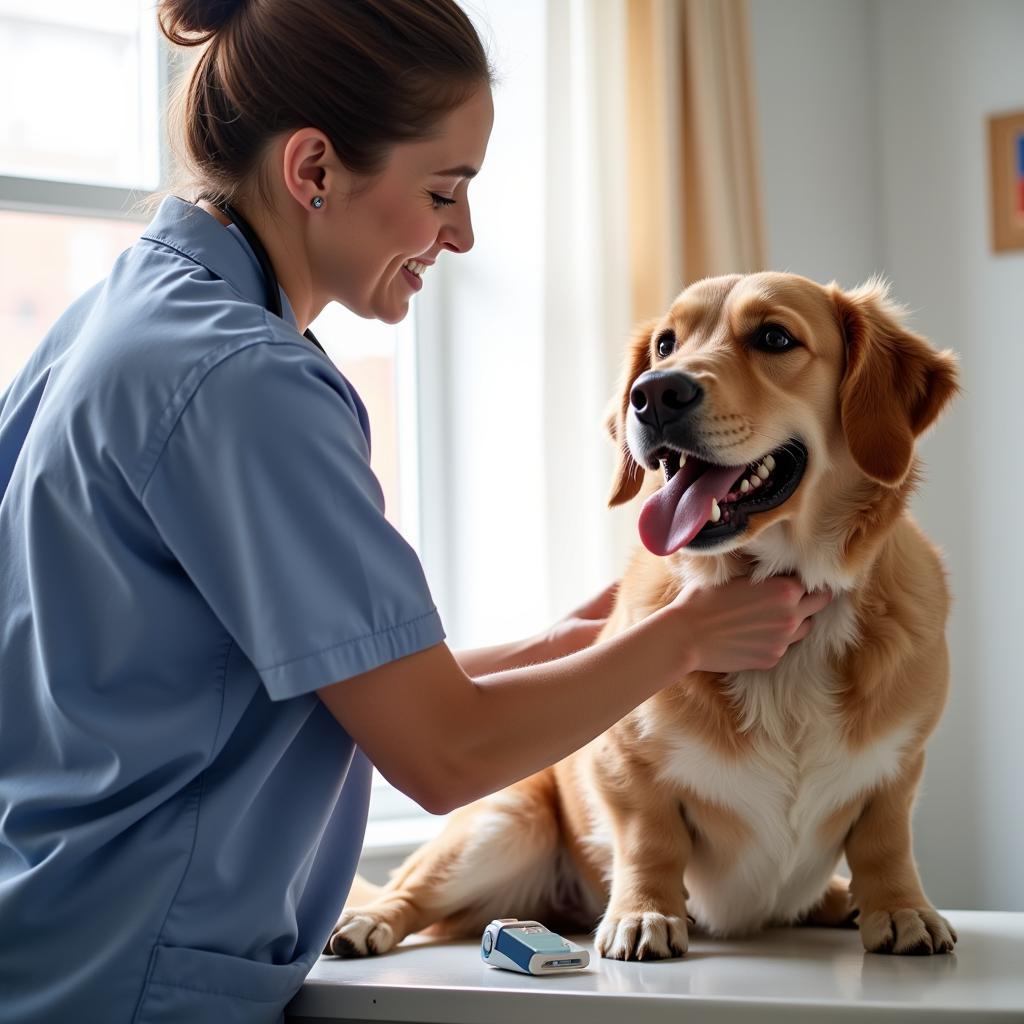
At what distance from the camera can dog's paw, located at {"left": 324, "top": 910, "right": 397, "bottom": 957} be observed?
1.31m

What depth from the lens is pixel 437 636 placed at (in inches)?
39.1

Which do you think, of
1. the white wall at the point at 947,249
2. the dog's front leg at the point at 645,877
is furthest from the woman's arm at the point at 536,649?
the white wall at the point at 947,249

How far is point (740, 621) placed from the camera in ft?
3.97

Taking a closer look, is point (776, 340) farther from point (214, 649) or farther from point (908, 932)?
point (214, 649)

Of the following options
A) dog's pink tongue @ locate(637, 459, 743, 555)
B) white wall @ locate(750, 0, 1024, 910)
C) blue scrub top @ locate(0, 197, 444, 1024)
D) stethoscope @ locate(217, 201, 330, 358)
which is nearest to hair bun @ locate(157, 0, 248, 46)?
stethoscope @ locate(217, 201, 330, 358)

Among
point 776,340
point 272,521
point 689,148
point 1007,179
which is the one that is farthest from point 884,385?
point 1007,179

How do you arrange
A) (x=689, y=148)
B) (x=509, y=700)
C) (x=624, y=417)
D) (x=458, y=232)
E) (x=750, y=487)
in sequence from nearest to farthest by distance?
(x=509, y=700) → (x=458, y=232) → (x=750, y=487) → (x=624, y=417) → (x=689, y=148)

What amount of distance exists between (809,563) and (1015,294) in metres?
2.24

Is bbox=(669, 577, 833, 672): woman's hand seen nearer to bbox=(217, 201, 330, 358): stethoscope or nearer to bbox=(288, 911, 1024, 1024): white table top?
bbox=(288, 911, 1024, 1024): white table top

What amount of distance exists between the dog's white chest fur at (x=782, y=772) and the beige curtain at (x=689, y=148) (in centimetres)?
167

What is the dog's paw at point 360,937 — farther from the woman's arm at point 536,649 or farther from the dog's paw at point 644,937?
the woman's arm at point 536,649

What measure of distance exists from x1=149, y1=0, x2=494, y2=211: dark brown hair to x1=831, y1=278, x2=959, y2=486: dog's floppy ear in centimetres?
58

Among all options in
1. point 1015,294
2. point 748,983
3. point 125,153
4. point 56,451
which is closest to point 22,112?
point 125,153

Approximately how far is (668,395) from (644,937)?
0.58 meters
